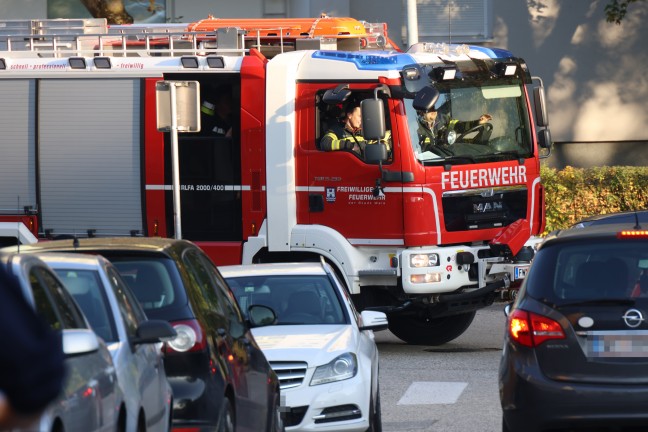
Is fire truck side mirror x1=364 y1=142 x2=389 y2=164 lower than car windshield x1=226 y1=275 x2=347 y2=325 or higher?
higher

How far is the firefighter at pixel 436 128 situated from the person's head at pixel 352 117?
64 centimetres

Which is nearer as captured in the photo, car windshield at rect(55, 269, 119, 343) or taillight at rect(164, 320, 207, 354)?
car windshield at rect(55, 269, 119, 343)

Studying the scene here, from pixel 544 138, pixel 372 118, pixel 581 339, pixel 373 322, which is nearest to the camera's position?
pixel 581 339

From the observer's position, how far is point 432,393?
40.1 feet

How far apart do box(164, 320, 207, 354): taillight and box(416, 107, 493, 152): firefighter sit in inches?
283

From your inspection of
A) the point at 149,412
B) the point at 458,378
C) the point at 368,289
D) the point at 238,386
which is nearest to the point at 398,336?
the point at 368,289

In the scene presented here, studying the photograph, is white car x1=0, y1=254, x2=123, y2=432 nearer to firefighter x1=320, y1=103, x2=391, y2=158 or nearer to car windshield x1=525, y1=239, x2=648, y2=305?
car windshield x1=525, y1=239, x2=648, y2=305

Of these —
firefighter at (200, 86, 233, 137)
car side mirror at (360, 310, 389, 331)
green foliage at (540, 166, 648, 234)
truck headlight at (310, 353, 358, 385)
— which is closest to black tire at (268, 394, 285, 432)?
truck headlight at (310, 353, 358, 385)

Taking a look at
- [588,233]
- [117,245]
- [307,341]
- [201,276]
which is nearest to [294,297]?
[307,341]

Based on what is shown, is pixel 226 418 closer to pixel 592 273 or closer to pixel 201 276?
pixel 201 276

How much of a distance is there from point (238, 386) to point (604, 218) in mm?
6997

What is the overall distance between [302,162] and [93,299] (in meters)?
7.76

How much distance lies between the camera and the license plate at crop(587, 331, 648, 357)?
738cm

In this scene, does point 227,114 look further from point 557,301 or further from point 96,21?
point 557,301
